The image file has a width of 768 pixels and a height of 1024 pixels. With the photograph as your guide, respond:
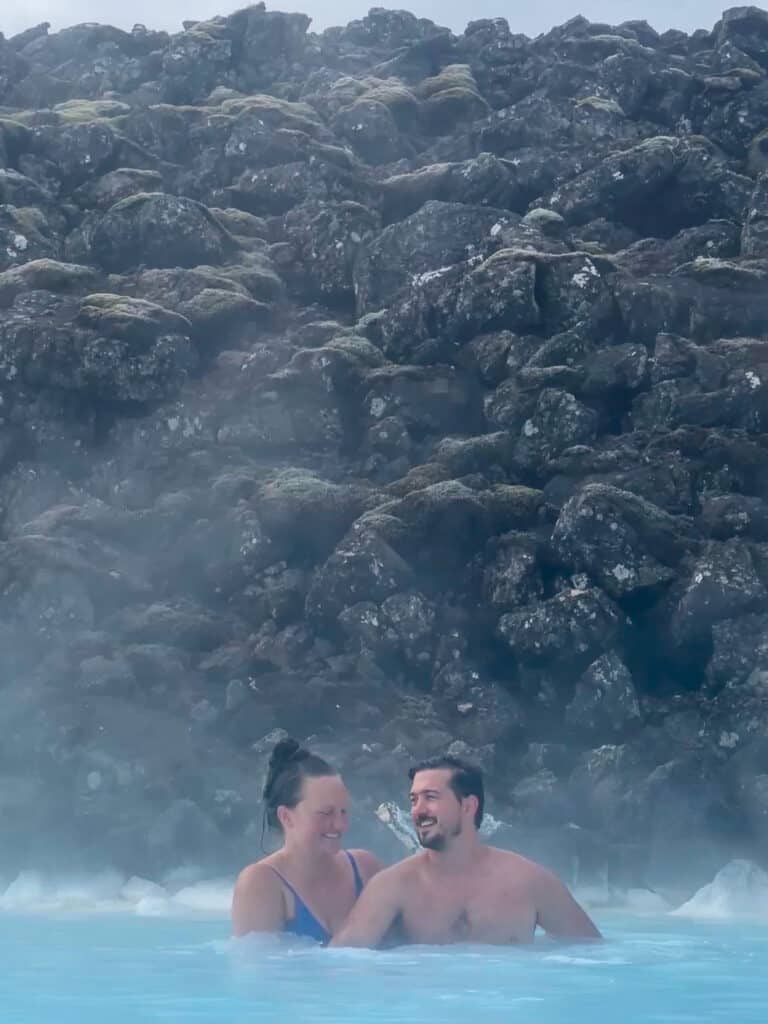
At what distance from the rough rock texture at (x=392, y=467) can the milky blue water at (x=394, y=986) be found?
31.5 feet

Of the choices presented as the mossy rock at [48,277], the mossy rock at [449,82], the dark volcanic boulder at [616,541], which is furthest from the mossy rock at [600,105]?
the dark volcanic boulder at [616,541]

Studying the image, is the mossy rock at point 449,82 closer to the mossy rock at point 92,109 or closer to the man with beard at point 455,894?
the mossy rock at point 92,109

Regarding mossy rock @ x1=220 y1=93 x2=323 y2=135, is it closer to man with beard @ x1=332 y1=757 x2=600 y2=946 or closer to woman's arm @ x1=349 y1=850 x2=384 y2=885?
woman's arm @ x1=349 y1=850 x2=384 y2=885

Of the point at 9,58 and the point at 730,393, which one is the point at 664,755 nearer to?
the point at 730,393

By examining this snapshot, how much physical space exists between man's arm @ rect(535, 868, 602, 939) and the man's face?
779 mm

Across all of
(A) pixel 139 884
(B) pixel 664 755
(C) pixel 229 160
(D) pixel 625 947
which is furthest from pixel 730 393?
(C) pixel 229 160

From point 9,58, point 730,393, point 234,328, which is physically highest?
point 9,58

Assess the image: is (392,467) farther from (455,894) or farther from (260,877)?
(260,877)

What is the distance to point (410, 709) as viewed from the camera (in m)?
23.3

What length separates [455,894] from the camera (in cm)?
923

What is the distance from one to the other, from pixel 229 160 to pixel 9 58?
1596cm

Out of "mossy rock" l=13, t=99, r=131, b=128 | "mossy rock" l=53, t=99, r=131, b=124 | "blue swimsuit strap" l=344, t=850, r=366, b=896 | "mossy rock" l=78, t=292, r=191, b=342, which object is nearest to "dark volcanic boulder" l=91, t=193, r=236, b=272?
"mossy rock" l=78, t=292, r=191, b=342

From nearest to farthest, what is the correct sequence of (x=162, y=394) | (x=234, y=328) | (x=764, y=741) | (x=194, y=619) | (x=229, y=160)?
(x=764, y=741) → (x=194, y=619) → (x=162, y=394) → (x=234, y=328) → (x=229, y=160)

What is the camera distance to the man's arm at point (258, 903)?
356 inches
